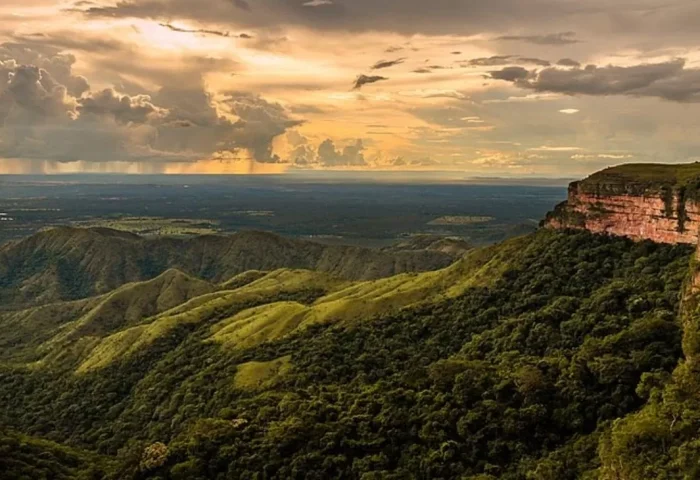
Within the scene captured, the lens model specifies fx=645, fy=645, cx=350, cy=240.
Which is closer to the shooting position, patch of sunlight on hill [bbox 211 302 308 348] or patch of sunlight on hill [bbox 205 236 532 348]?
patch of sunlight on hill [bbox 205 236 532 348]

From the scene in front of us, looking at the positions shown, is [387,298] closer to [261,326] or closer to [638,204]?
[261,326]

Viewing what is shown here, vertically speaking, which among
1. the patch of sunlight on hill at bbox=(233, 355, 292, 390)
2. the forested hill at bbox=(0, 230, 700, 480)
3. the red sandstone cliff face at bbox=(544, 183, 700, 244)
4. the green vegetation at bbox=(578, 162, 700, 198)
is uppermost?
the green vegetation at bbox=(578, 162, 700, 198)

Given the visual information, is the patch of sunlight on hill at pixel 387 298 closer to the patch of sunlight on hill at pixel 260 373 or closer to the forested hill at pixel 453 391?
the forested hill at pixel 453 391

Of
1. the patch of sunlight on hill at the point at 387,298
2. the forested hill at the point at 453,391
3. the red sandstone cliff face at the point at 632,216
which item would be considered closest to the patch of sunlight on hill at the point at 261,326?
the patch of sunlight on hill at the point at 387,298

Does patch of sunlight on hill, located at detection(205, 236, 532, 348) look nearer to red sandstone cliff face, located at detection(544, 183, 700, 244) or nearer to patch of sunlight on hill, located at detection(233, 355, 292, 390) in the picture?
red sandstone cliff face, located at detection(544, 183, 700, 244)

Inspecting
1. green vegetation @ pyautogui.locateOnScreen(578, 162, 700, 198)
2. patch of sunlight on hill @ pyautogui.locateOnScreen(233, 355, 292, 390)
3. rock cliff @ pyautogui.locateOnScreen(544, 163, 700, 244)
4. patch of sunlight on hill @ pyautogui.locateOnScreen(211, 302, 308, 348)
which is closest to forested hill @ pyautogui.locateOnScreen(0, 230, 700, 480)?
patch of sunlight on hill @ pyautogui.locateOnScreen(233, 355, 292, 390)

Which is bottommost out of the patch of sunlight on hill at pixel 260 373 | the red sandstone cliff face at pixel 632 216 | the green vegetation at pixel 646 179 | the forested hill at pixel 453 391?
the patch of sunlight on hill at pixel 260 373

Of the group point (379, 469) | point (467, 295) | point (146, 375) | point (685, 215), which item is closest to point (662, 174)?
point (685, 215)
